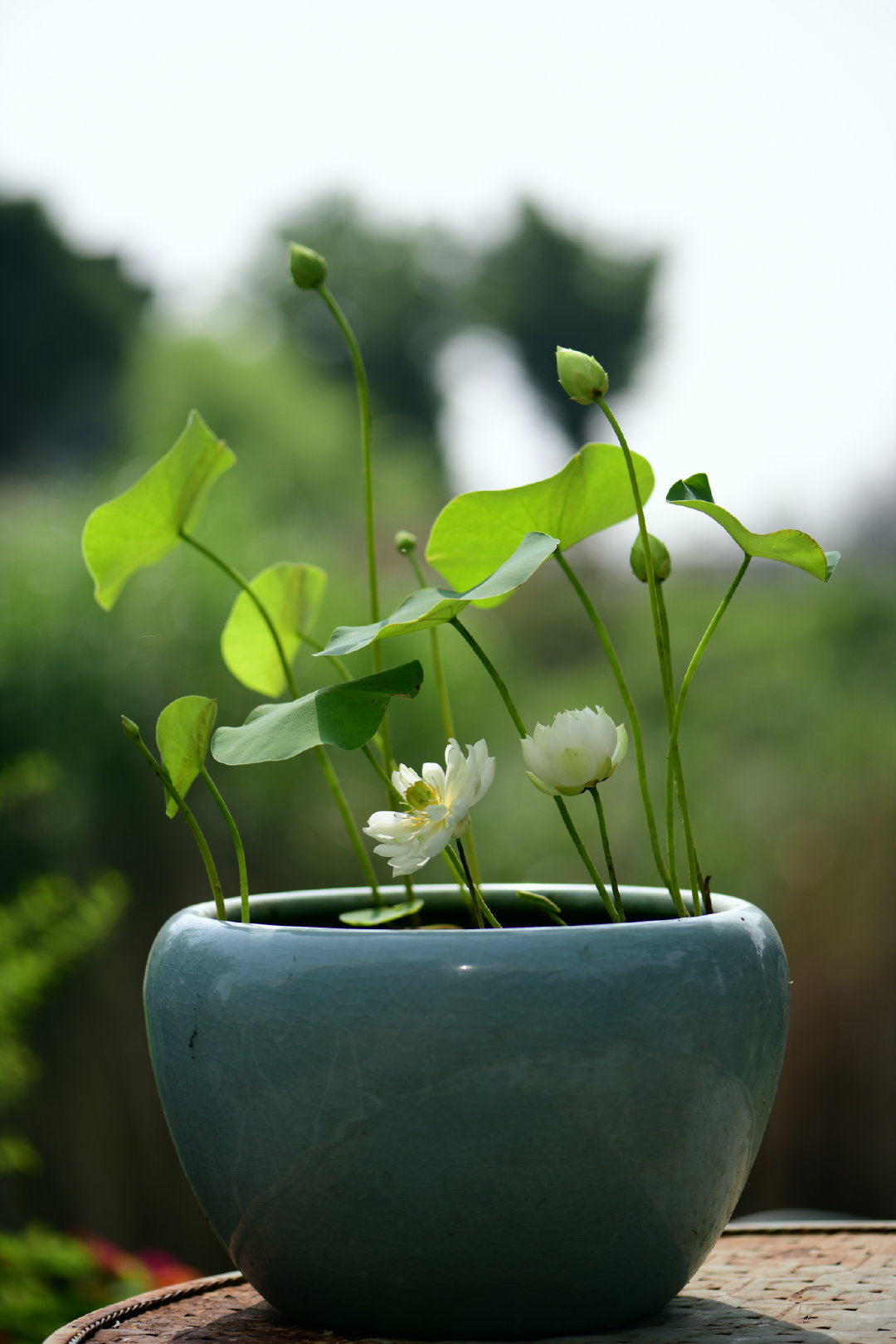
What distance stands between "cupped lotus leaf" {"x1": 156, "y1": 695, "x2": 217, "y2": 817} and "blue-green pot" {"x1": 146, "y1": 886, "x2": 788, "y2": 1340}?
79mm

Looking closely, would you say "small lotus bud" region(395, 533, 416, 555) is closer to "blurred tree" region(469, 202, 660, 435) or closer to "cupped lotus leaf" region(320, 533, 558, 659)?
"cupped lotus leaf" region(320, 533, 558, 659)

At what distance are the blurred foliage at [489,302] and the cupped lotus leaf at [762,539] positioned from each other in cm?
1315

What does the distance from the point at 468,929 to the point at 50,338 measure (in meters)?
12.2

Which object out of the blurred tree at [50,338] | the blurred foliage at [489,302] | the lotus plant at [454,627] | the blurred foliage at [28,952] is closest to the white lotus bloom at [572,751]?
the lotus plant at [454,627]

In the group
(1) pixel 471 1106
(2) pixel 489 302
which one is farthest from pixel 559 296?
(1) pixel 471 1106

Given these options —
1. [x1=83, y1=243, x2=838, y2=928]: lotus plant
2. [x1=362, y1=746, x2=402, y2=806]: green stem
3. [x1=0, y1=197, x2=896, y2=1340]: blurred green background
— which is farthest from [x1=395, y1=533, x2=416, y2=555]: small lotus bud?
[x1=0, y1=197, x2=896, y2=1340]: blurred green background

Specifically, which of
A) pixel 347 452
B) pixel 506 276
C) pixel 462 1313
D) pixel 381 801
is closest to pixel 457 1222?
pixel 462 1313

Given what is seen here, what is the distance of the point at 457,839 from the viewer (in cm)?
44

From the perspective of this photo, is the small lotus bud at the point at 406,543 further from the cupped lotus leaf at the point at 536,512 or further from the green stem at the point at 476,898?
the green stem at the point at 476,898

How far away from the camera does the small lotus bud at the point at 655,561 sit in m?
0.48

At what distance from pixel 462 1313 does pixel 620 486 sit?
0.31 metres

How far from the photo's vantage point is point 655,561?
19.5 inches

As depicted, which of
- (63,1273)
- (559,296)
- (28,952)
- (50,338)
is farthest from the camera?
(559,296)

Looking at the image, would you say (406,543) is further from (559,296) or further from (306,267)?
(559,296)
